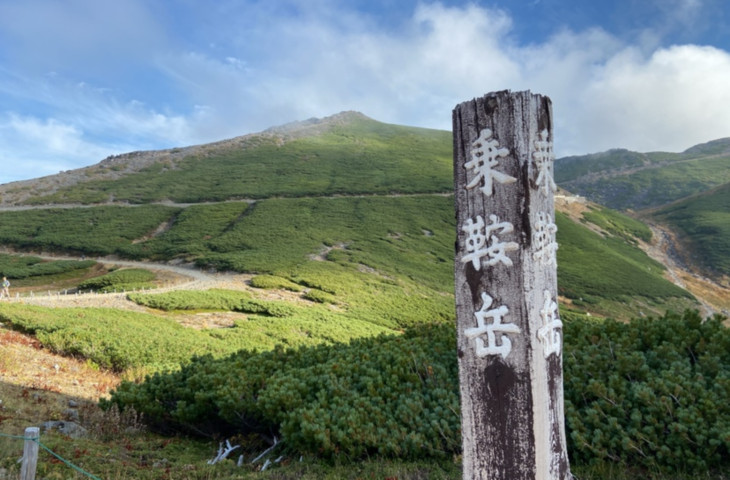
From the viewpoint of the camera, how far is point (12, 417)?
20.4 ft

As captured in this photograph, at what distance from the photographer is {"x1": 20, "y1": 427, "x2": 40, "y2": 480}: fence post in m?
3.91

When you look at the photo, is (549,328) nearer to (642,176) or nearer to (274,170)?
(274,170)

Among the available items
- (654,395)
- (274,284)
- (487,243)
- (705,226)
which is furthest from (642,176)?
(487,243)

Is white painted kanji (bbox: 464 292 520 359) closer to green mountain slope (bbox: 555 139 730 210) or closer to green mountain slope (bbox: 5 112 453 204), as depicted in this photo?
green mountain slope (bbox: 5 112 453 204)

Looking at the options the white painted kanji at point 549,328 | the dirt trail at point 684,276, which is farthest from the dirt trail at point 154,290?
the dirt trail at point 684,276

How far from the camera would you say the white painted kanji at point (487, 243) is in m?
3.26

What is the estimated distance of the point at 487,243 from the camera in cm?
332

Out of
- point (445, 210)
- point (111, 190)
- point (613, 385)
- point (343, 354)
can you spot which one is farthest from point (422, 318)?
point (111, 190)

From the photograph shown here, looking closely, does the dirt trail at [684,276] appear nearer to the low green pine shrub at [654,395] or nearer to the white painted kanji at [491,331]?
the low green pine shrub at [654,395]

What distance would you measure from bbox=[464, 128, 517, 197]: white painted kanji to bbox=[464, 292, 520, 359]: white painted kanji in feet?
2.70

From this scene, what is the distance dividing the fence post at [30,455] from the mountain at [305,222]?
20.2 meters

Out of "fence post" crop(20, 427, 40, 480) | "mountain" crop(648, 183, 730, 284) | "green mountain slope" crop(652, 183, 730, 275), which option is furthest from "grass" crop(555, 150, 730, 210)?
"fence post" crop(20, 427, 40, 480)

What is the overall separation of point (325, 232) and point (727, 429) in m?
39.3

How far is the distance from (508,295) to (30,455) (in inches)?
165
